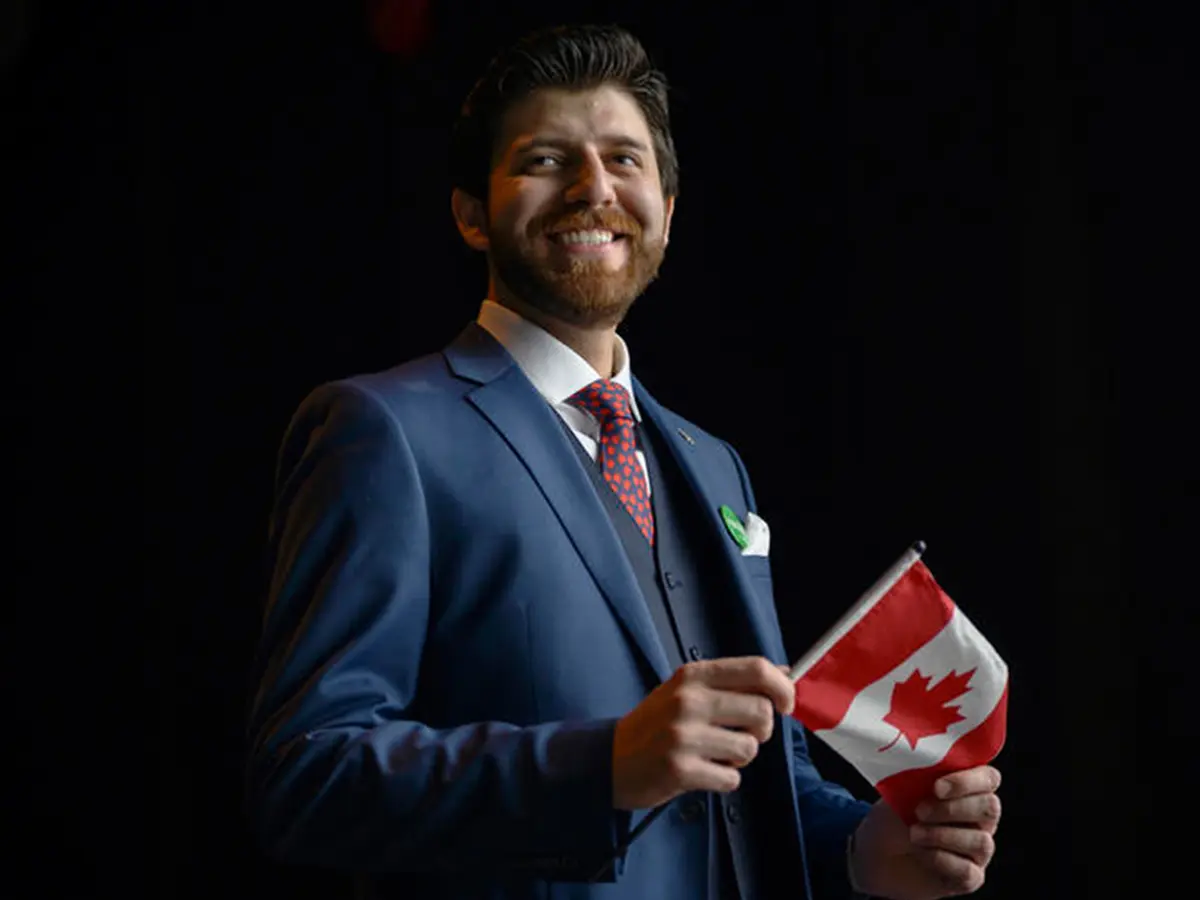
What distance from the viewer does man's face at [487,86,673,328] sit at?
1560 mm

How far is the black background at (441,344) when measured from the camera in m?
2.60

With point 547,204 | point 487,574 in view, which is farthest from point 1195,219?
point 487,574

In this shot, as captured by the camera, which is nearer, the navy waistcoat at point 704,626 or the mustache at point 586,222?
the navy waistcoat at point 704,626

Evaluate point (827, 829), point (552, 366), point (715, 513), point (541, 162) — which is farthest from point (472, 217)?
point (827, 829)

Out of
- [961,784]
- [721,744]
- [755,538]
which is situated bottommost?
[961,784]

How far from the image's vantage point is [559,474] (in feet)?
4.63

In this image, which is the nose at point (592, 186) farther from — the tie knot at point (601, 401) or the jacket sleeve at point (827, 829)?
the jacket sleeve at point (827, 829)

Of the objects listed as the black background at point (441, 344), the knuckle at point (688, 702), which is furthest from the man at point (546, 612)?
the black background at point (441, 344)

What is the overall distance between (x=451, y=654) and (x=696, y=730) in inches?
11.7

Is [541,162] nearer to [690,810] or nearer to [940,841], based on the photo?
[690,810]

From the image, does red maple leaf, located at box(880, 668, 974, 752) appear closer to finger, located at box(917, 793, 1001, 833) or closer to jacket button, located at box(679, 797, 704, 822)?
finger, located at box(917, 793, 1001, 833)

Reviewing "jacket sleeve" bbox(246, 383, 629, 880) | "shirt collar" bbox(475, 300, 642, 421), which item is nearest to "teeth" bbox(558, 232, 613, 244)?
"shirt collar" bbox(475, 300, 642, 421)

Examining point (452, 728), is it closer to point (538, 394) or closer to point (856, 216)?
point (538, 394)

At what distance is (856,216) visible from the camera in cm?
280
